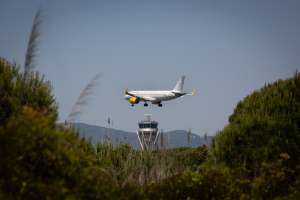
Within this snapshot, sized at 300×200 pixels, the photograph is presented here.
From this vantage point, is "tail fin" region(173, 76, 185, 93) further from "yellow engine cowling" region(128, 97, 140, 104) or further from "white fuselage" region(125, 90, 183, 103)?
"yellow engine cowling" region(128, 97, 140, 104)

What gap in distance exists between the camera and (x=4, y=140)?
6457mm

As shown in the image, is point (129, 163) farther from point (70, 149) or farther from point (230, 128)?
point (70, 149)

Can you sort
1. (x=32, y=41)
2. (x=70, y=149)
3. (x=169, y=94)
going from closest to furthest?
(x=70, y=149)
(x=32, y=41)
(x=169, y=94)

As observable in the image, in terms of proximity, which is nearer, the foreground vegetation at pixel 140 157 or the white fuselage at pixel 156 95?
the foreground vegetation at pixel 140 157

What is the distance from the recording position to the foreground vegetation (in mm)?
6590

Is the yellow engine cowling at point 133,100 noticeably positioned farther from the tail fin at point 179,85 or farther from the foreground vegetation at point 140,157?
the foreground vegetation at point 140,157

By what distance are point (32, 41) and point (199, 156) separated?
1828cm

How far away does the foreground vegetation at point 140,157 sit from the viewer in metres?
6.59

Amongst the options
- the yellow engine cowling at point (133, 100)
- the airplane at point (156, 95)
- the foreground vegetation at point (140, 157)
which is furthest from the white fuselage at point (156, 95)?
the foreground vegetation at point (140, 157)

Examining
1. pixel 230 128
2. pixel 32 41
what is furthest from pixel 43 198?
pixel 230 128

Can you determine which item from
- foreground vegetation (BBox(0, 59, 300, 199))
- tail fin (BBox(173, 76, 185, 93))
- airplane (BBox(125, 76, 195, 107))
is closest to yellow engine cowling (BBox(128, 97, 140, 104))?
airplane (BBox(125, 76, 195, 107))

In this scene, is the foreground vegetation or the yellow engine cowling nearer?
the foreground vegetation

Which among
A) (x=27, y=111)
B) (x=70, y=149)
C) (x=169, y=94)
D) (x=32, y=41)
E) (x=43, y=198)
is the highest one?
(x=169, y=94)

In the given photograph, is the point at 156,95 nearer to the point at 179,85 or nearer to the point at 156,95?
the point at 156,95
